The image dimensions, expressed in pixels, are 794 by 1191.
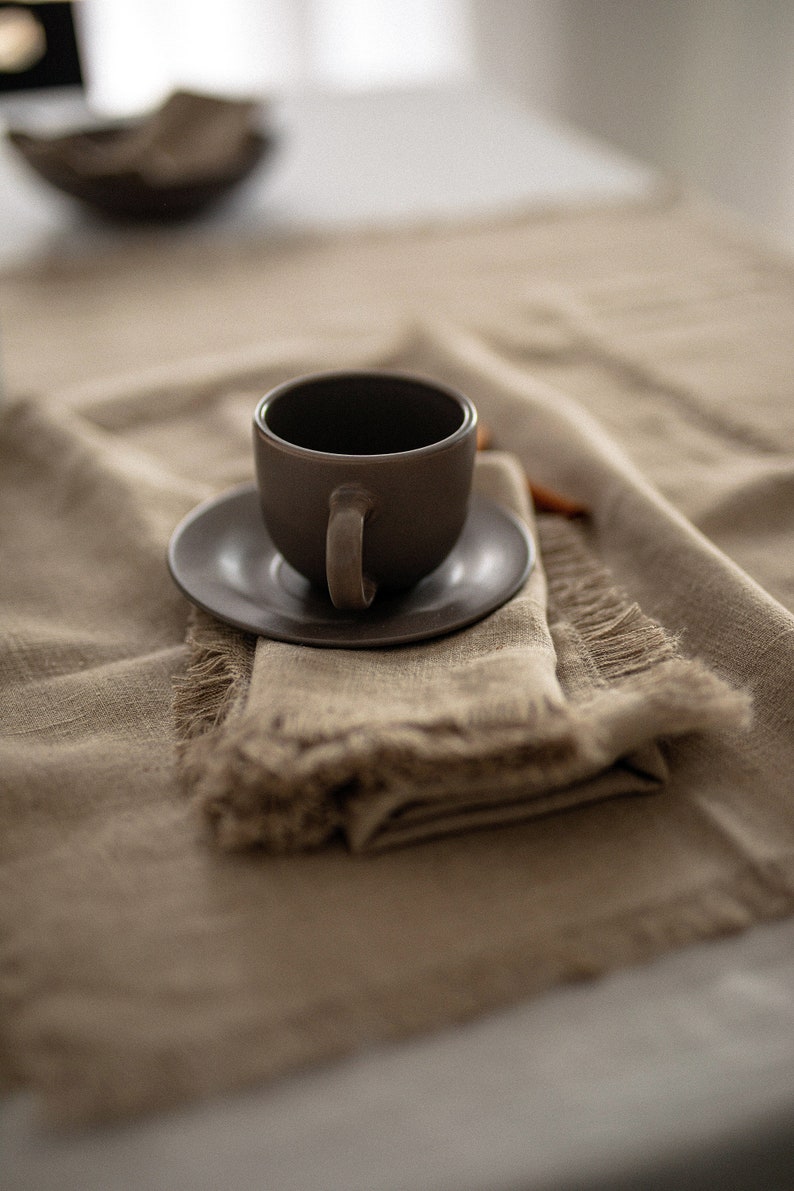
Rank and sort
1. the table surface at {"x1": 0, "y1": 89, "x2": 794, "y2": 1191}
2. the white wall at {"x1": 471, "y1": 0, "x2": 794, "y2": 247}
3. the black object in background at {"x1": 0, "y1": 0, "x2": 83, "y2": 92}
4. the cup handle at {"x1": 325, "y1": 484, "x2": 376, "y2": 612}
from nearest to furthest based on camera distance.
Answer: the table surface at {"x1": 0, "y1": 89, "x2": 794, "y2": 1191}, the cup handle at {"x1": 325, "y1": 484, "x2": 376, "y2": 612}, the black object in background at {"x1": 0, "y1": 0, "x2": 83, "y2": 92}, the white wall at {"x1": 471, "y1": 0, "x2": 794, "y2": 247}

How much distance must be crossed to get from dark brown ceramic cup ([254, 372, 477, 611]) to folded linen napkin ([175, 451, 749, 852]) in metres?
0.04

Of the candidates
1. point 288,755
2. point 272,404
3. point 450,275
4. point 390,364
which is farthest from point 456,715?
point 450,275

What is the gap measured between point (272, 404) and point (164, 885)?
0.22m

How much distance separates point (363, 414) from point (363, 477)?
0.28ft

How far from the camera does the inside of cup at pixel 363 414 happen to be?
1.56 feet

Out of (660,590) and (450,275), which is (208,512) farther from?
(450,275)

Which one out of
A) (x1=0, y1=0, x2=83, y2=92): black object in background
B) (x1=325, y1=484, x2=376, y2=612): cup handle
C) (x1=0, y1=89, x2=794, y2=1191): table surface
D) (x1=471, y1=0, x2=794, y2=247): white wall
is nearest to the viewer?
(x1=0, y1=89, x2=794, y2=1191): table surface

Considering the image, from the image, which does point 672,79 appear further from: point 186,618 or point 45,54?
point 186,618

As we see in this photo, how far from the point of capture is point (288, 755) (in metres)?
0.34

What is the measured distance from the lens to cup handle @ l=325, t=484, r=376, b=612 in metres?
0.41

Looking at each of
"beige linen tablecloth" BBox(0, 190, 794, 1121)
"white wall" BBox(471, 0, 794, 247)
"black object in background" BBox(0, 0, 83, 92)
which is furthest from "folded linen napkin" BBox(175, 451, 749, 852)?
"white wall" BBox(471, 0, 794, 247)

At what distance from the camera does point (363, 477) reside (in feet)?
1.37

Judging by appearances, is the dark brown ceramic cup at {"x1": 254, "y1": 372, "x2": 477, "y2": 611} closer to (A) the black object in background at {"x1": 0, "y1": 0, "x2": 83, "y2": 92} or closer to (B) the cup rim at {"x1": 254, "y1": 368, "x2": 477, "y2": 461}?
(B) the cup rim at {"x1": 254, "y1": 368, "x2": 477, "y2": 461}

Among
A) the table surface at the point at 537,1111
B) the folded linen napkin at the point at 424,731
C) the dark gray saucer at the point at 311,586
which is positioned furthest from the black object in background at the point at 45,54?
the table surface at the point at 537,1111
